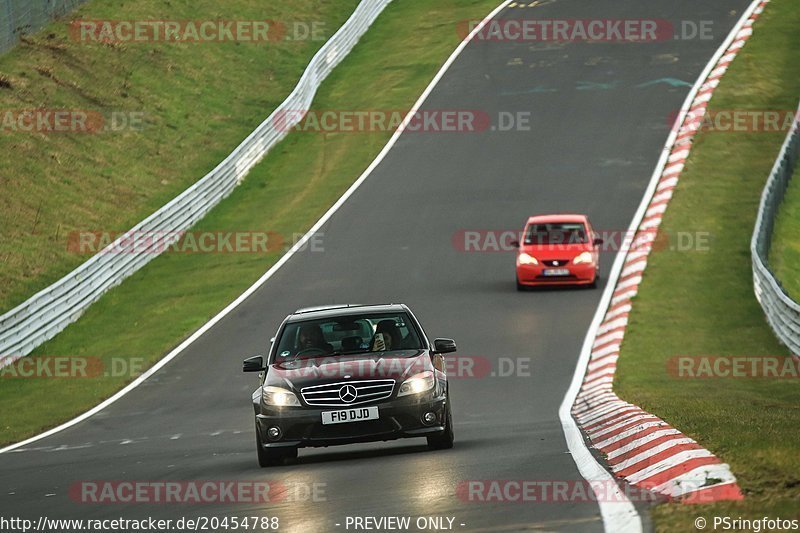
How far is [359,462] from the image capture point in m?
13.5

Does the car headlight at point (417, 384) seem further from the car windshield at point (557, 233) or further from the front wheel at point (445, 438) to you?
the car windshield at point (557, 233)

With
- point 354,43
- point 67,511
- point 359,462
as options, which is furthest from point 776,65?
point 67,511

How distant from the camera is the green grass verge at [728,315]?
33.6 feet

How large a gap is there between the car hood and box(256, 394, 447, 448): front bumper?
263mm

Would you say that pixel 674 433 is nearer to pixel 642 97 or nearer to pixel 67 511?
pixel 67 511

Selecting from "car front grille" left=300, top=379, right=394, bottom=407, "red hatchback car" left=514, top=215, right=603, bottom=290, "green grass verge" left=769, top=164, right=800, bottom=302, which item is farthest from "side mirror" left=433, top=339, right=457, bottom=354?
"red hatchback car" left=514, top=215, right=603, bottom=290

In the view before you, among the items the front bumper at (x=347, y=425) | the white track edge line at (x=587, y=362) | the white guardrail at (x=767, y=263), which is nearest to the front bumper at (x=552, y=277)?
the white track edge line at (x=587, y=362)

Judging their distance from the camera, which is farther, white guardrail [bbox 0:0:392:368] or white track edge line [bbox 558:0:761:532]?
white guardrail [bbox 0:0:392:368]

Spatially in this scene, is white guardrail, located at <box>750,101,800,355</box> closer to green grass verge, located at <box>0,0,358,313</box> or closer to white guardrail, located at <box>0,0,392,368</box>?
white guardrail, located at <box>0,0,392,368</box>

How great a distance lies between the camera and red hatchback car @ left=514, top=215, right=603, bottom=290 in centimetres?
2952

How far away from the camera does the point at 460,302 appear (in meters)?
28.4

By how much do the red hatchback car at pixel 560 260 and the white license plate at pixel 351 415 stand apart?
16.4 m

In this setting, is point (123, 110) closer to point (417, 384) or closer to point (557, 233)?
point (557, 233)

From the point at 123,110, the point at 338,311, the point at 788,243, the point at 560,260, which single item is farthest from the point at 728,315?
the point at 123,110
